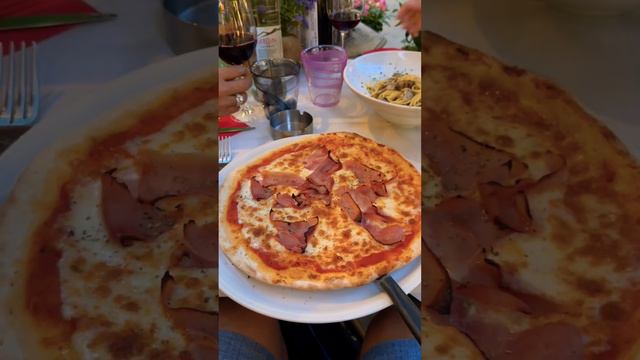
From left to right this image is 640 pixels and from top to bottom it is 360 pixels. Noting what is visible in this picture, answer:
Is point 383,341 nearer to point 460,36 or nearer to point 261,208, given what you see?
point 261,208

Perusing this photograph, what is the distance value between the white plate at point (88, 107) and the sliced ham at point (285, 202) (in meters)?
0.85

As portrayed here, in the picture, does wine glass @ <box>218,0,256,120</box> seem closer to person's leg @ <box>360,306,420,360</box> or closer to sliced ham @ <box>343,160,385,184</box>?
sliced ham @ <box>343,160,385,184</box>

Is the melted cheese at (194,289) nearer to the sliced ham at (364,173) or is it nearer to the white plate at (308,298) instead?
→ the white plate at (308,298)

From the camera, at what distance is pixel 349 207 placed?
3.75 feet

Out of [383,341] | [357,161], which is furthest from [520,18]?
[357,161]

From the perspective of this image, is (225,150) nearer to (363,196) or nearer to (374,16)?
(363,196)

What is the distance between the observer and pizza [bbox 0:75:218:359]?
31 centimetres

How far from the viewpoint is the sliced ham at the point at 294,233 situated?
1.04 meters

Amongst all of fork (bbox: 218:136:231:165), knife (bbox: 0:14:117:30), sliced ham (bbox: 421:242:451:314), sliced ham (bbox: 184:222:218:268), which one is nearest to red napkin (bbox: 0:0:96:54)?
knife (bbox: 0:14:117:30)

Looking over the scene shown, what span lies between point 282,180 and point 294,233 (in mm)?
190

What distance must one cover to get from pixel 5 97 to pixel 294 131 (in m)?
1.09

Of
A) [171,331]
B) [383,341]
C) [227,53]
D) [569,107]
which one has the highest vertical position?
[569,107]

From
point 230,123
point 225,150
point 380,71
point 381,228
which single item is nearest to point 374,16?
point 380,71

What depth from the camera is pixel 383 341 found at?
3.57 ft
